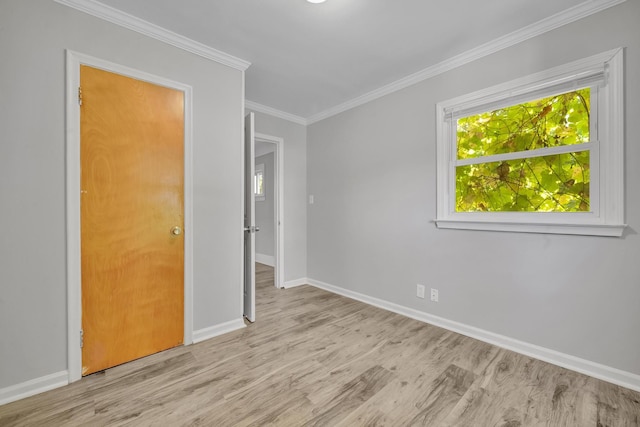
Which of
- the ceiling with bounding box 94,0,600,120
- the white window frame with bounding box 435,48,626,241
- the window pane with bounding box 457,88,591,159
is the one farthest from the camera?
the window pane with bounding box 457,88,591,159

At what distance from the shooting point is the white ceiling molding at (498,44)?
5.81ft

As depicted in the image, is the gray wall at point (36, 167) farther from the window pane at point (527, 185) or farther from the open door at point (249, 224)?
the window pane at point (527, 185)

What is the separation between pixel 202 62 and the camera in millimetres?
2305

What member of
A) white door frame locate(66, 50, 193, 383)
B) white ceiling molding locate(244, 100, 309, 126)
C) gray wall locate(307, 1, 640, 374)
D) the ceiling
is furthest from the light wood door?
gray wall locate(307, 1, 640, 374)

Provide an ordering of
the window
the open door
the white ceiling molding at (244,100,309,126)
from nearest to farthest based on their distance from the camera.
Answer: the open door, the white ceiling molding at (244,100,309,126), the window

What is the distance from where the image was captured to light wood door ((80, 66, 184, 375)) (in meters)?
1.80

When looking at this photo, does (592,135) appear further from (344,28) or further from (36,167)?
(36,167)

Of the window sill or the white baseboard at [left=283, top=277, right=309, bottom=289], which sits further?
the white baseboard at [left=283, top=277, right=309, bottom=289]

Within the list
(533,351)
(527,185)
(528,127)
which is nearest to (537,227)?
(527,185)

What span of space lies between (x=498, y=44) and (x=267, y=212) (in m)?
4.39

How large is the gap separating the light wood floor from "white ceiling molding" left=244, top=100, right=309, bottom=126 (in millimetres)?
2728

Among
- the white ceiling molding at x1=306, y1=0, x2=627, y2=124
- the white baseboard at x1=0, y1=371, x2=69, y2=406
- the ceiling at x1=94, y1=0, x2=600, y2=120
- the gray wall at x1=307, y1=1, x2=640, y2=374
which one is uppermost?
the ceiling at x1=94, y1=0, x2=600, y2=120

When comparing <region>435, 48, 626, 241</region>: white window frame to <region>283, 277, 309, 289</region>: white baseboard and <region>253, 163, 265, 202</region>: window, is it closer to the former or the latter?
<region>283, 277, 309, 289</region>: white baseboard

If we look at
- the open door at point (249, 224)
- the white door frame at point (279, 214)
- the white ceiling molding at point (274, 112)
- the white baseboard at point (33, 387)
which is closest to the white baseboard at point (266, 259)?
the white door frame at point (279, 214)
